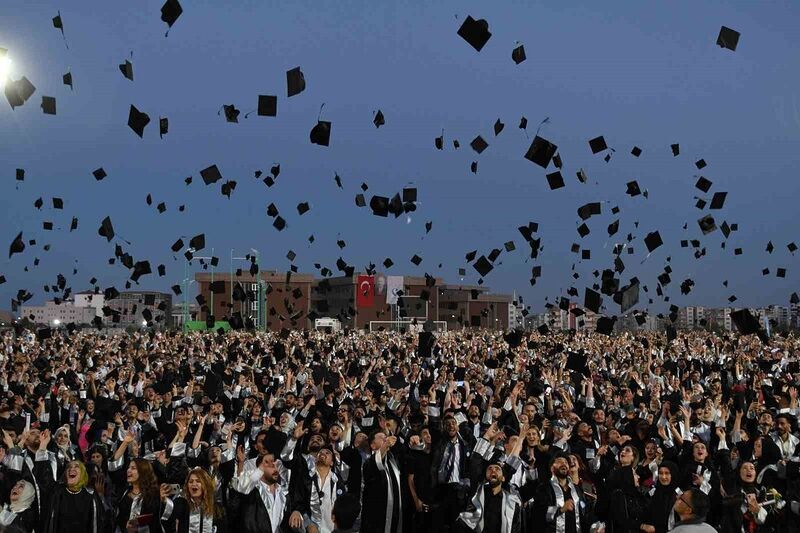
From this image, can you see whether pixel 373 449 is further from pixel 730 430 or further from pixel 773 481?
pixel 730 430

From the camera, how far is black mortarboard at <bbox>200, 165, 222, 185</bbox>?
16312 millimetres

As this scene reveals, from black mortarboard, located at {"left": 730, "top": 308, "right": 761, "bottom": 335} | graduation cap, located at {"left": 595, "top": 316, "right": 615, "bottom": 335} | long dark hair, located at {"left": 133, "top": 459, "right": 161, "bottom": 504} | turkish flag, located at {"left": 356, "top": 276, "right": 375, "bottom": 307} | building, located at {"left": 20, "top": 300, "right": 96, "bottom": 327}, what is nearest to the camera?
long dark hair, located at {"left": 133, "top": 459, "right": 161, "bottom": 504}

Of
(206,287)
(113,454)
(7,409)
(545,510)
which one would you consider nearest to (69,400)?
(7,409)

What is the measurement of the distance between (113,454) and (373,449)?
2766 millimetres

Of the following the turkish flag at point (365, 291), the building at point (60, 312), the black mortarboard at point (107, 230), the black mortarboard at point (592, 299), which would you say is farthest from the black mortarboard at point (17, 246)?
the building at point (60, 312)

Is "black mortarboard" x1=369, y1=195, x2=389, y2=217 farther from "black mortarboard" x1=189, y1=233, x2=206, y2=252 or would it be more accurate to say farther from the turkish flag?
the turkish flag

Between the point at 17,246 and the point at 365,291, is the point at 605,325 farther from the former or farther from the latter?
the point at 365,291

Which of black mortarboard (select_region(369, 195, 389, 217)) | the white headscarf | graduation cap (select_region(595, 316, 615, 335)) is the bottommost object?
the white headscarf

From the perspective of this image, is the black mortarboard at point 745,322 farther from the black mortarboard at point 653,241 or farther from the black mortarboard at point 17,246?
the black mortarboard at point 17,246

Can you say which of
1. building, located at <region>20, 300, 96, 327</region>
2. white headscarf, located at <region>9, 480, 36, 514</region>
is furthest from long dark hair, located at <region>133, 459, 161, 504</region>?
building, located at <region>20, 300, 96, 327</region>

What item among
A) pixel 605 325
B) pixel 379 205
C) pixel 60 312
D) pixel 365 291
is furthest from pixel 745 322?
pixel 60 312

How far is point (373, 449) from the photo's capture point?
6.62 m

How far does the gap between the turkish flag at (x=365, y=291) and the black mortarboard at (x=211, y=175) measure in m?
51.0

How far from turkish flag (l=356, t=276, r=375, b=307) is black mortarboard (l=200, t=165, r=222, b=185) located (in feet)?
167
